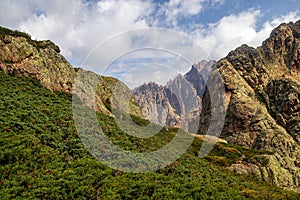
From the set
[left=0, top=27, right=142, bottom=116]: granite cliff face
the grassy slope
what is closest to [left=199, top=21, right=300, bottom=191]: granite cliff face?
the grassy slope

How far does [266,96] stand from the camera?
10475cm

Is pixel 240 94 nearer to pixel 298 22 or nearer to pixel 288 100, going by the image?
pixel 288 100

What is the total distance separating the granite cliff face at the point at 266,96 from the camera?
8300cm

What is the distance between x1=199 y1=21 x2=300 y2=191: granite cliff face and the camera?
83.0 m

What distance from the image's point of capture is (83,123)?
27.2m

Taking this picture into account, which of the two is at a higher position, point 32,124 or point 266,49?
point 266,49

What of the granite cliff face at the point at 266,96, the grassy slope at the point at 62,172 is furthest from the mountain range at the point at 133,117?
the granite cliff face at the point at 266,96

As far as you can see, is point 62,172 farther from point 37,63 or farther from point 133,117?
point 133,117

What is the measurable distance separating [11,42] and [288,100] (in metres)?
101

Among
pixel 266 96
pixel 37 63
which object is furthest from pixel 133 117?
pixel 266 96

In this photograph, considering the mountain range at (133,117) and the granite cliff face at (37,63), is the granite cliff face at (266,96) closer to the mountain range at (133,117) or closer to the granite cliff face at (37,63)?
the mountain range at (133,117)

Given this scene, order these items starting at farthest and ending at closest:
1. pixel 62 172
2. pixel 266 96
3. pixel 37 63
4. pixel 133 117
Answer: pixel 266 96 → pixel 133 117 → pixel 37 63 → pixel 62 172

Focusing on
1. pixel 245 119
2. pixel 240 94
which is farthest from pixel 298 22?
pixel 245 119

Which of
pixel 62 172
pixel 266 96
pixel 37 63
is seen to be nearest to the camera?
pixel 62 172
